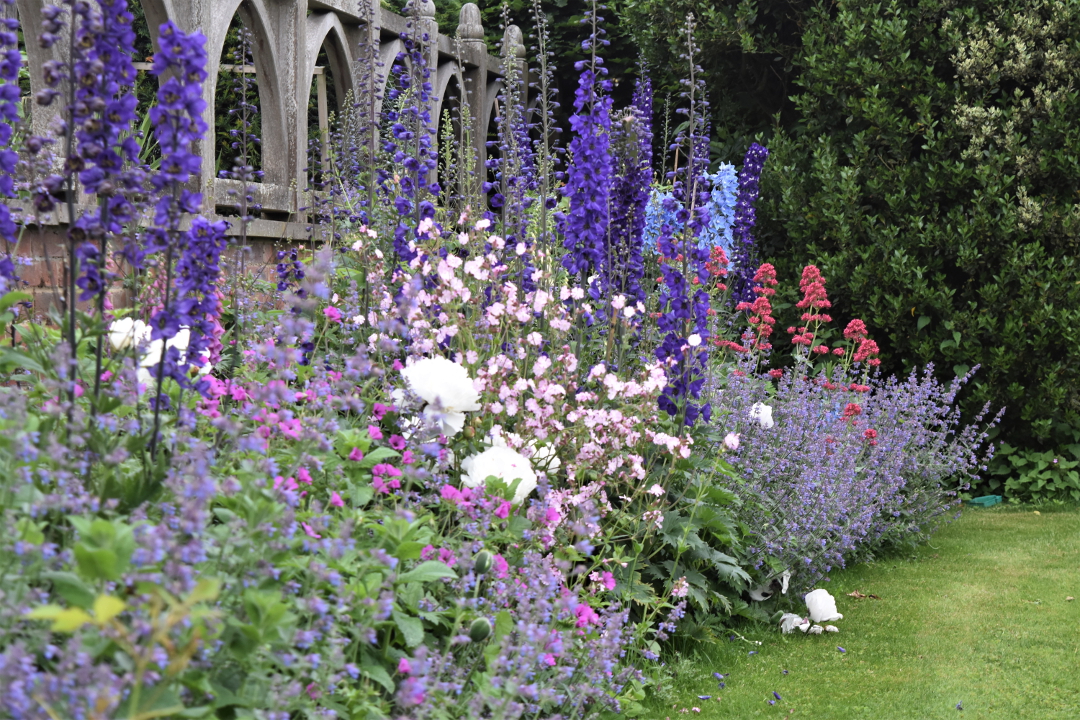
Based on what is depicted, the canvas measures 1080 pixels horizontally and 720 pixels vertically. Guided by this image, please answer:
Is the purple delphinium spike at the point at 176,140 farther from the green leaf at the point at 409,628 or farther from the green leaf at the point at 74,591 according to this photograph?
the green leaf at the point at 409,628

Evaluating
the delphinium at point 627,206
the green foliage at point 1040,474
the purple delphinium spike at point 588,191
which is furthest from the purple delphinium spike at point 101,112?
the green foliage at point 1040,474

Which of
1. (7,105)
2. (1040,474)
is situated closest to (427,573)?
(7,105)

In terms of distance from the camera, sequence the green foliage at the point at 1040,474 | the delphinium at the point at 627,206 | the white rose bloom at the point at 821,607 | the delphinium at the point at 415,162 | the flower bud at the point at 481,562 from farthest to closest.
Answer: the green foliage at the point at 1040,474
the white rose bloom at the point at 821,607
the delphinium at the point at 627,206
the delphinium at the point at 415,162
the flower bud at the point at 481,562

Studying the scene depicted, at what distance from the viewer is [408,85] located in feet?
14.1

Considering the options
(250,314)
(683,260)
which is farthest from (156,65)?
(683,260)

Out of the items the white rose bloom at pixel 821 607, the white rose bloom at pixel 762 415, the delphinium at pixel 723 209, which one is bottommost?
the white rose bloom at pixel 821 607

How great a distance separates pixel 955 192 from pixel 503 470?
17.7ft

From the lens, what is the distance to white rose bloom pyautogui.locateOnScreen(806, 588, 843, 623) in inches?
164

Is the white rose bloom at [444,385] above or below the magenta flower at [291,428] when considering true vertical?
above

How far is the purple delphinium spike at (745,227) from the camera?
20.9ft

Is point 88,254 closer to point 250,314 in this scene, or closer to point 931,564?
point 250,314

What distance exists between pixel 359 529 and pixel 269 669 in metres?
0.58

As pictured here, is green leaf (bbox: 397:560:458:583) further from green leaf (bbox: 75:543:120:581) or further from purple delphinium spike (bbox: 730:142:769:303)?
purple delphinium spike (bbox: 730:142:769:303)

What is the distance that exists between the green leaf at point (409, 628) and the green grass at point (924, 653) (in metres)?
1.33
